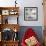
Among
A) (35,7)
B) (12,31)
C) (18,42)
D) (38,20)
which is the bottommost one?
(18,42)

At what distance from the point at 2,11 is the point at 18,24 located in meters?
0.79

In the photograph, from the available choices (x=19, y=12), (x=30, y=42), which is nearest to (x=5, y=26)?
(x=19, y=12)

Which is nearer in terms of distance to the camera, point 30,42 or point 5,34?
point 30,42

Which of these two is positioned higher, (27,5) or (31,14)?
(27,5)

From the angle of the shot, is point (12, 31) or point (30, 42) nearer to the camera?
point (30, 42)

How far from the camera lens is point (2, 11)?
599 centimetres

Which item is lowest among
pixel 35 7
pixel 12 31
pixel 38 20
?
pixel 12 31

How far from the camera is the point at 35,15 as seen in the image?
20.1ft

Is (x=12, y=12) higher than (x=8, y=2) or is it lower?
lower

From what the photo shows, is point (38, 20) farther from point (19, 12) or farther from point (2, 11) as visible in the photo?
point (2, 11)

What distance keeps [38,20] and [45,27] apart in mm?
603

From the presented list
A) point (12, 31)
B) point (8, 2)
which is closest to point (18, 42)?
point (12, 31)

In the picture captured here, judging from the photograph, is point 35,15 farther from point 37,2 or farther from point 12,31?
point 12,31

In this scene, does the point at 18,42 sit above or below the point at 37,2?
below
